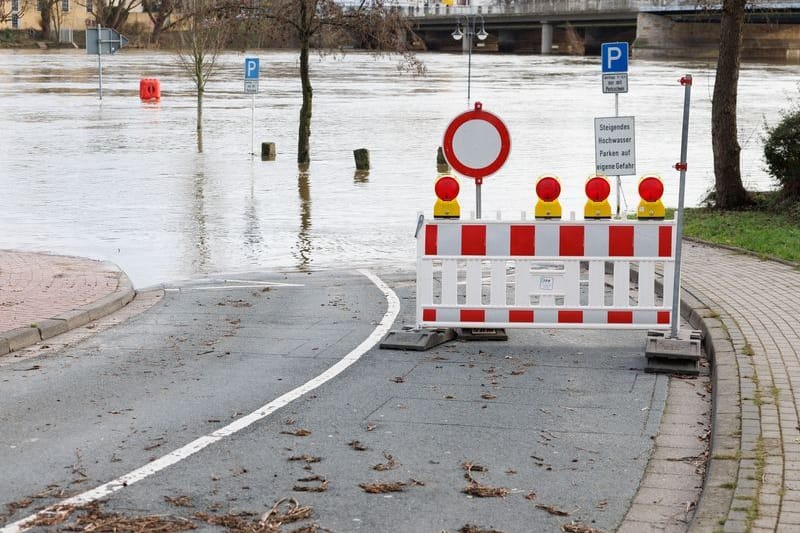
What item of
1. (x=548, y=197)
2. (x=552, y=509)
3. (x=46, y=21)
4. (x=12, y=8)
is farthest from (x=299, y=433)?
(x=12, y=8)

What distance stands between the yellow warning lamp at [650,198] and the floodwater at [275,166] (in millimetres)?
6389

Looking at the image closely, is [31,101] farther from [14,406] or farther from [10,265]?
[14,406]

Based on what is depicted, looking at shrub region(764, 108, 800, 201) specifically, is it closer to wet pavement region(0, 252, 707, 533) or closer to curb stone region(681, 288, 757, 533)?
curb stone region(681, 288, 757, 533)

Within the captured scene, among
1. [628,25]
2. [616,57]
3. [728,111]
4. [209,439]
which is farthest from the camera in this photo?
[628,25]

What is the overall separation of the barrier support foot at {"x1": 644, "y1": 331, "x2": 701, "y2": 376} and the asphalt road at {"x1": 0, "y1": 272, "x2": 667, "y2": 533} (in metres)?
0.19

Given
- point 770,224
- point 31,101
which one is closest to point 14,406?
point 770,224

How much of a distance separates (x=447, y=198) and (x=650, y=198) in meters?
1.50

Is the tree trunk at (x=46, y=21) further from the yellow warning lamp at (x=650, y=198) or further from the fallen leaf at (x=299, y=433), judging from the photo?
the fallen leaf at (x=299, y=433)

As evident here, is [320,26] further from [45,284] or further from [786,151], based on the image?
[45,284]

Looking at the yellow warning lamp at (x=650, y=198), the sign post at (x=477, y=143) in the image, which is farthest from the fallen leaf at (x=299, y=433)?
the yellow warning lamp at (x=650, y=198)

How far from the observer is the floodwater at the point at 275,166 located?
1794 centimetres

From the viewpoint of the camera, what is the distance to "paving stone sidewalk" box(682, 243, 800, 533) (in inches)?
229

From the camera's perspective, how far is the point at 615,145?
15.5 meters

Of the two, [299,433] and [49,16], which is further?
[49,16]
